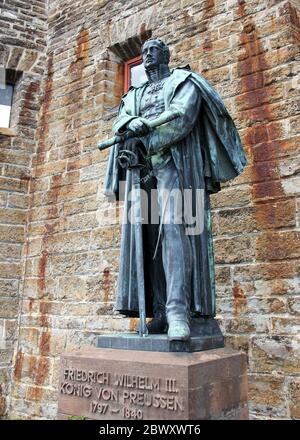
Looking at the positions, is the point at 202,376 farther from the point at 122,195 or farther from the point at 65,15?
the point at 65,15

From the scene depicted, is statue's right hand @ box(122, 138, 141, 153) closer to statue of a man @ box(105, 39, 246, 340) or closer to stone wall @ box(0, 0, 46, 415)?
statue of a man @ box(105, 39, 246, 340)

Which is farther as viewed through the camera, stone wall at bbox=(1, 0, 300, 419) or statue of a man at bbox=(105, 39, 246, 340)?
stone wall at bbox=(1, 0, 300, 419)

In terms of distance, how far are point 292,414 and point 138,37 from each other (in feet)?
17.0

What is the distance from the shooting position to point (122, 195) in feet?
10.5

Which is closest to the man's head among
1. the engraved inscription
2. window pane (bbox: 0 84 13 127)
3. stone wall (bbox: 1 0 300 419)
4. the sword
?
the sword

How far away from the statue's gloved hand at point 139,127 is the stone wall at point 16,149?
14.5 ft

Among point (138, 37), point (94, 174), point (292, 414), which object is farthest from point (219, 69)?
point (292, 414)

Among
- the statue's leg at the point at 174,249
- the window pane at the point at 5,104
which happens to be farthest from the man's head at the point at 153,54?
the window pane at the point at 5,104

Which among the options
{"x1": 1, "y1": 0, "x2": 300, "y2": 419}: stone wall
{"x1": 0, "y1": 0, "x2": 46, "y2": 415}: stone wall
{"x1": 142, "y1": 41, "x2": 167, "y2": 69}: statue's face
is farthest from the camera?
{"x1": 0, "y1": 0, "x2": 46, "y2": 415}: stone wall

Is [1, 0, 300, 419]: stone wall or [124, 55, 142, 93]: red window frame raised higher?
[124, 55, 142, 93]: red window frame

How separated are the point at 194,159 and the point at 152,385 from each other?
1.46 metres

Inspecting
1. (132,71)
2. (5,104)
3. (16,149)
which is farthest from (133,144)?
(5,104)

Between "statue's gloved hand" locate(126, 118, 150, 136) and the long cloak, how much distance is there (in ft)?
0.28

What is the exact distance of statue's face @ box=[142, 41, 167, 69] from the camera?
3.17m
